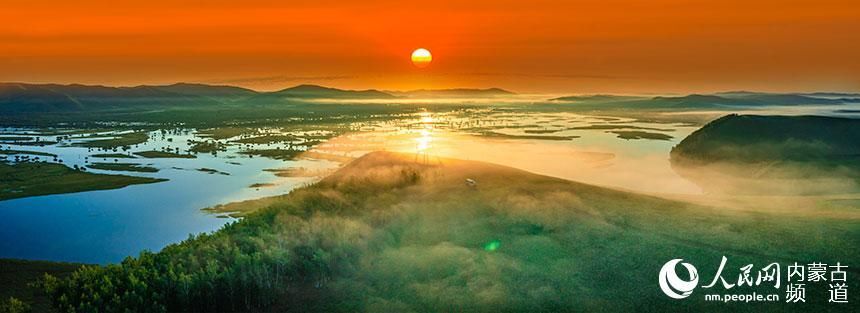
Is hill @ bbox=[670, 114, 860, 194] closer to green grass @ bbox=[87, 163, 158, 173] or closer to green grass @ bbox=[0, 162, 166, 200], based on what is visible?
green grass @ bbox=[0, 162, 166, 200]

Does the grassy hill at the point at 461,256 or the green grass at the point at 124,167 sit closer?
the grassy hill at the point at 461,256

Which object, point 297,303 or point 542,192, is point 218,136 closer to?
point 542,192

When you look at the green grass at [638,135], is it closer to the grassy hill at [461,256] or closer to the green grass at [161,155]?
the green grass at [161,155]

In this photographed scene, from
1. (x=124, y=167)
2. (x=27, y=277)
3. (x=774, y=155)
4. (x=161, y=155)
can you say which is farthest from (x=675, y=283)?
(x=161, y=155)

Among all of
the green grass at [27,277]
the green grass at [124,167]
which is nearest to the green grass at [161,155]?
the green grass at [124,167]

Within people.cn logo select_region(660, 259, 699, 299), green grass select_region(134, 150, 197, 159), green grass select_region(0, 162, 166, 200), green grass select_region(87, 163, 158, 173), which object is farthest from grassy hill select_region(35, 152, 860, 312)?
green grass select_region(134, 150, 197, 159)

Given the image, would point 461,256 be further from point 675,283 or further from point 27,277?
point 27,277
